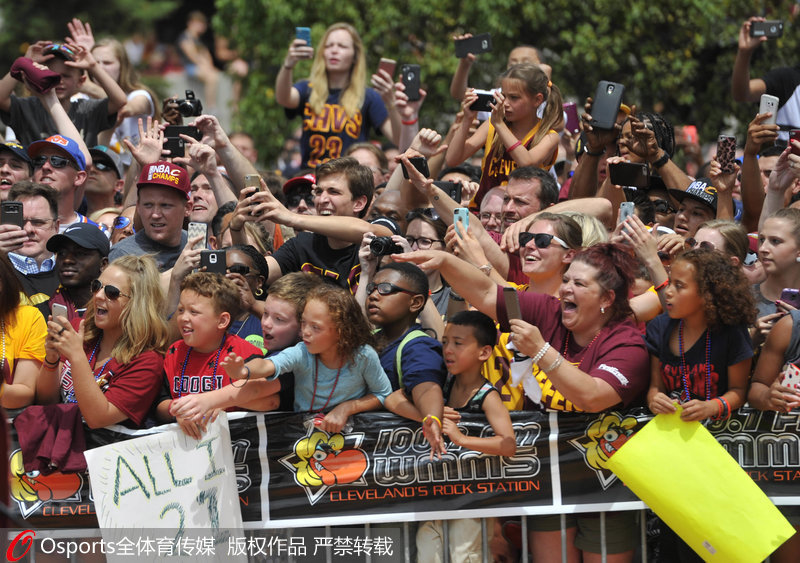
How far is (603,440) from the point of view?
5.25m

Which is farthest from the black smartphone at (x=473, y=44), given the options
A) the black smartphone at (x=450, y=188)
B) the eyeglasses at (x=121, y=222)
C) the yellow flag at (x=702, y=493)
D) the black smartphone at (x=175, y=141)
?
the yellow flag at (x=702, y=493)

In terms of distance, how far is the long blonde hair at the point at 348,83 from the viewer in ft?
29.9

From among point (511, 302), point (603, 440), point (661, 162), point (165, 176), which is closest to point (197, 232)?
point (165, 176)

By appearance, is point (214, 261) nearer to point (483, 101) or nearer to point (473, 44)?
point (483, 101)

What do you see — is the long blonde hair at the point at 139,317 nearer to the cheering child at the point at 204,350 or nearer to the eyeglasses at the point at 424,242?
the cheering child at the point at 204,350

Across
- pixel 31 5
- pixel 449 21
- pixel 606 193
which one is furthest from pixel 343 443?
pixel 31 5

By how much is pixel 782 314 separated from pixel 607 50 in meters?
6.87

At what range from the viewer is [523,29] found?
1209cm

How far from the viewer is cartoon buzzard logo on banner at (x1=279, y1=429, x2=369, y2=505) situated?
529 centimetres

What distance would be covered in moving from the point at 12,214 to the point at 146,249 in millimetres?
868

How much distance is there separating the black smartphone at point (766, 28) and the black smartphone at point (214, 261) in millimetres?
4405

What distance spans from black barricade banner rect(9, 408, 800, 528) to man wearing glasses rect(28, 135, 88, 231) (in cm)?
245

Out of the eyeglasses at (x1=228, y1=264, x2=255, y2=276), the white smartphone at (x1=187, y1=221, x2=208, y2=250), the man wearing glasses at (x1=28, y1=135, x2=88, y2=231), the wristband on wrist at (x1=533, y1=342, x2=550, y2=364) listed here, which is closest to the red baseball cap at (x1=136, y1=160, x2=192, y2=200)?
A: the man wearing glasses at (x1=28, y1=135, x2=88, y2=231)

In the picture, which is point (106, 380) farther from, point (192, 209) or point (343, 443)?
point (192, 209)
